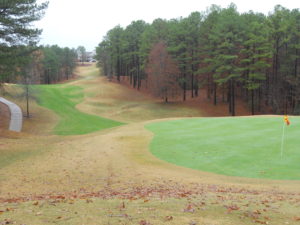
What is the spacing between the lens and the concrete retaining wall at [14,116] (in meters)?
34.2

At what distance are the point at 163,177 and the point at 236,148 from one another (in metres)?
5.84

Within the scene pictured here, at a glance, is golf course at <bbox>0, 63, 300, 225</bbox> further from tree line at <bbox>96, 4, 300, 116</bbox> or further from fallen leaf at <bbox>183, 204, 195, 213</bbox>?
tree line at <bbox>96, 4, 300, 116</bbox>

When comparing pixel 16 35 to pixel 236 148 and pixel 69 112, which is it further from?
pixel 69 112

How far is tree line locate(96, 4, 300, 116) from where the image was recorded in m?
43.7

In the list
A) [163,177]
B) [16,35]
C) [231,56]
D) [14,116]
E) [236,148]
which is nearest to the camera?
[163,177]

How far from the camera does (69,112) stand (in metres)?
45.2

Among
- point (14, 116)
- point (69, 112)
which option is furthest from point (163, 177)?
point (69, 112)

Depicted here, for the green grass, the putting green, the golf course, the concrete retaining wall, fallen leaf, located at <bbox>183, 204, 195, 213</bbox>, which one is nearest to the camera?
the golf course

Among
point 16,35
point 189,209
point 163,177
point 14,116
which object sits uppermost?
point 16,35

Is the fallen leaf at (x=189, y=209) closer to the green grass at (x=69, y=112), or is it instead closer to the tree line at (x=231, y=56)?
the green grass at (x=69, y=112)

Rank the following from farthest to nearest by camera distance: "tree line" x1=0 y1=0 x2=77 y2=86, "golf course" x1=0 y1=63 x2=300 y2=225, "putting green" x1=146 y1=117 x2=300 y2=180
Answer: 1. "tree line" x1=0 y1=0 x2=77 y2=86
2. "putting green" x1=146 y1=117 x2=300 y2=180
3. "golf course" x1=0 y1=63 x2=300 y2=225

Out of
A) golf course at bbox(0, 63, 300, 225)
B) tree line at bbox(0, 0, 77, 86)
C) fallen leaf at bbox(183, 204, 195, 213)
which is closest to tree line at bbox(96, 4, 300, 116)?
golf course at bbox(0, 63, 300, 225)

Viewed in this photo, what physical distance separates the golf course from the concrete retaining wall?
6604 millimetres

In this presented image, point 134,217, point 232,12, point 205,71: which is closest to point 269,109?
point 205,71
